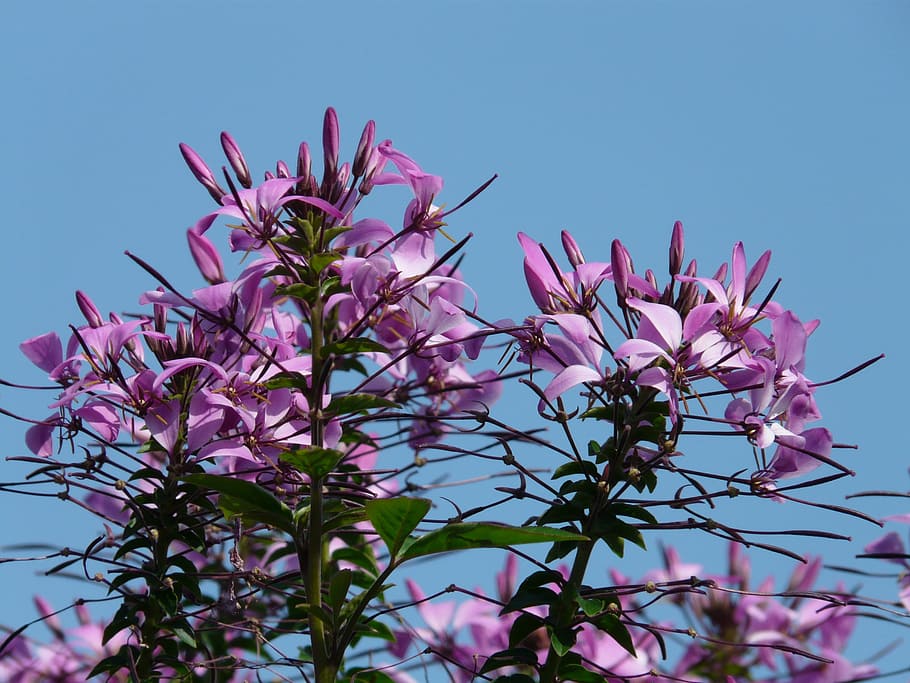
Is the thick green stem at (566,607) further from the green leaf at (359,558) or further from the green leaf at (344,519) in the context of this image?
the green leaf at (359,558)

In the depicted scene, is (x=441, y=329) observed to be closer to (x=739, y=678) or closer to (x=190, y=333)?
(x=190, y=333)

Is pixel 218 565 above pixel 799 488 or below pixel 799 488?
above

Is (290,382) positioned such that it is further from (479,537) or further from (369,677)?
(369,677)

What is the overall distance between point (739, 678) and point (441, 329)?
7.47 ft

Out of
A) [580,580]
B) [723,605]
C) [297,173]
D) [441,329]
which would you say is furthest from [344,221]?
[723,605]

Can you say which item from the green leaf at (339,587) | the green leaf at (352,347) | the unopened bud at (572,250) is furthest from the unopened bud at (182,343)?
the unopened bud at (572,250)

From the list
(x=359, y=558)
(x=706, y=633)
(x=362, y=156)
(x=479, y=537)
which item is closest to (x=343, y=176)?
(x=362, y=156)

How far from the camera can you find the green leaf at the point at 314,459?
6.27 feet

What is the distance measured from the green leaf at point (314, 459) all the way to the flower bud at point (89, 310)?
0.77 metres

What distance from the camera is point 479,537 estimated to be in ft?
6.04

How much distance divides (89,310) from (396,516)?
106 cm

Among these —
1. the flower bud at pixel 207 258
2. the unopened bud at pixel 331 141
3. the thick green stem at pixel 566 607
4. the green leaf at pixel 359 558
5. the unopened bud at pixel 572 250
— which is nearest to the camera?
the thick green stem at pixel 566 607

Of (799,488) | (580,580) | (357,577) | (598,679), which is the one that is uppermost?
(357,577)

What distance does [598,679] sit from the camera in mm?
2115
